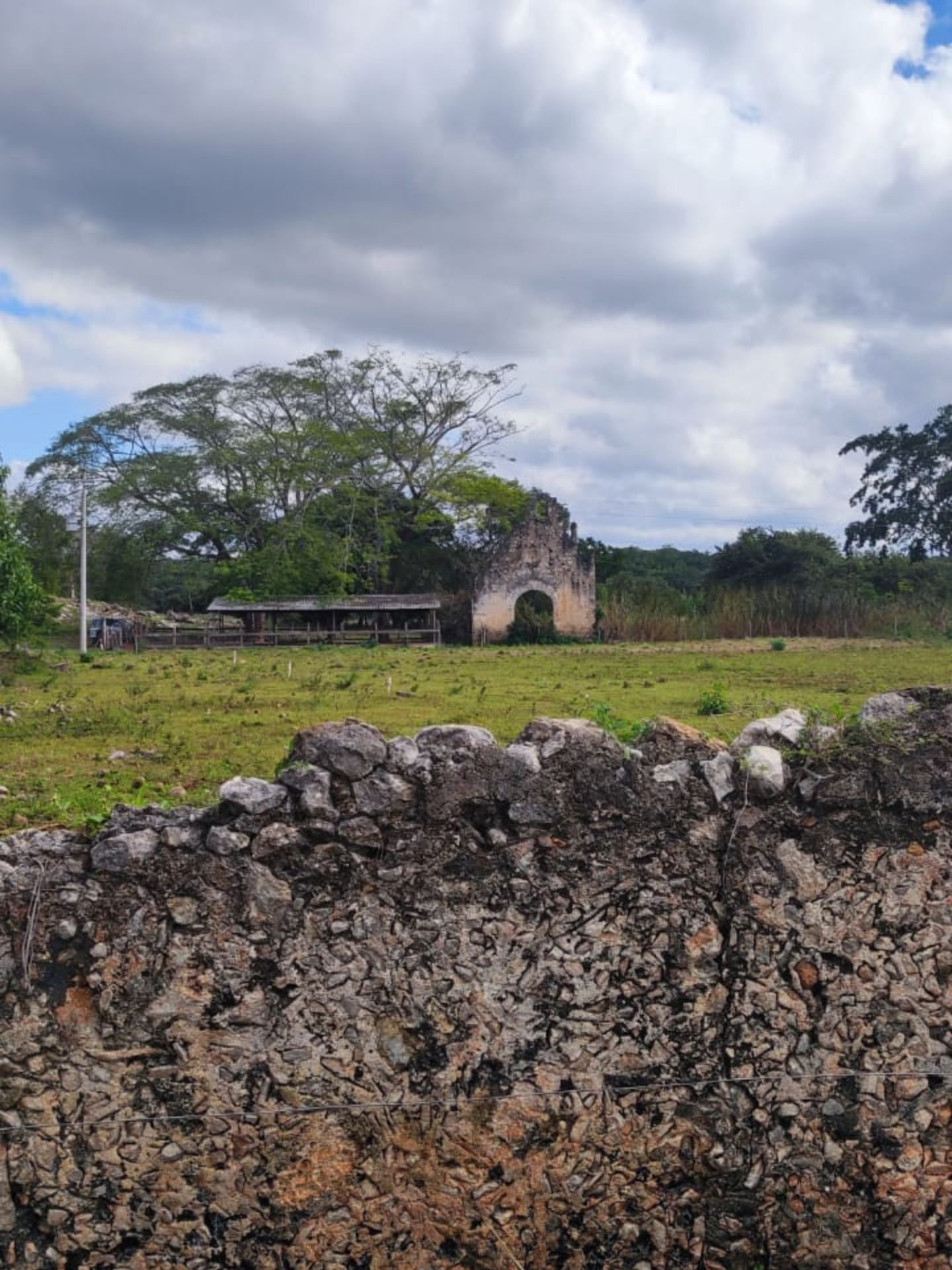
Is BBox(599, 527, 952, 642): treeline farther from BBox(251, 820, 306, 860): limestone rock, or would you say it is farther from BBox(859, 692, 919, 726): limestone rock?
BBox(251, 820, 306, 860): limestone rock

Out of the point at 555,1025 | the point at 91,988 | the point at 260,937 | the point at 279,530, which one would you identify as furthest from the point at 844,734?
the point at 279,530

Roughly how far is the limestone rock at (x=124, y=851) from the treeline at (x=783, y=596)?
32478 millimetres

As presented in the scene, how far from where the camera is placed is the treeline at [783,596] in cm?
3534

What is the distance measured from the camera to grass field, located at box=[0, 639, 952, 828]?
7836 millimetres

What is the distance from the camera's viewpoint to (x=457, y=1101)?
10.8 feet

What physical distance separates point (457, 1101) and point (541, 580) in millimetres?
35186

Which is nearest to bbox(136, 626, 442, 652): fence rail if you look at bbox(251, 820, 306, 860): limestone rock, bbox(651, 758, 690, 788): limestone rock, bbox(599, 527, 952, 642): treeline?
bbox(599, 527, 952, 642): treeline

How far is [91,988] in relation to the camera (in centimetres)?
325

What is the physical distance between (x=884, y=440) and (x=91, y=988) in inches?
1997

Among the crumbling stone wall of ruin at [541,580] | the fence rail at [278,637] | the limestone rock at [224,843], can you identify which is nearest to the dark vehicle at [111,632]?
the fence rail at [278,637]

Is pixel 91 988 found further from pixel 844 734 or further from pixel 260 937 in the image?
pixel 844 734

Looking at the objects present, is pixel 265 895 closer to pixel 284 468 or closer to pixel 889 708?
pixel 889 708

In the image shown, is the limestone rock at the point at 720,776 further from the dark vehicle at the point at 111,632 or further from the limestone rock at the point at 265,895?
the dark vehicle at the point at 111,632

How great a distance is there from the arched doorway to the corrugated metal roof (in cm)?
309
